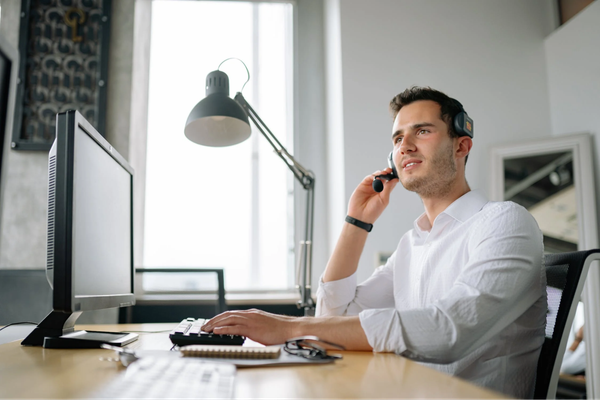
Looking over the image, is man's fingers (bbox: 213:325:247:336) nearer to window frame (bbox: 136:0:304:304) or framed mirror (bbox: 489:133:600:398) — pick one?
window frame (bbox: 136:0:304:304)

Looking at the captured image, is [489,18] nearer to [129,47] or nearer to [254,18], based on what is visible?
[254,18]

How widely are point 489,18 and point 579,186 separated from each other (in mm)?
1154

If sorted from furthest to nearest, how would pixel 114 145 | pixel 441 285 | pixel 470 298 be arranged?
1. pixel 114 145
2. pixel 441 285
3. pixel 470 298

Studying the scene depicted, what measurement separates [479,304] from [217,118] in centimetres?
118

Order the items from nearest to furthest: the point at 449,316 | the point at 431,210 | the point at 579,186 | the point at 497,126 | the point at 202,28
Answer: the point at 449,316 < the point at 431,210 < the point at 579,186 < the point at 497,126 < the point at 202,28

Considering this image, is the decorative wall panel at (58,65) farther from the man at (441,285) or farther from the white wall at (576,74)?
the white wall at (576,74)

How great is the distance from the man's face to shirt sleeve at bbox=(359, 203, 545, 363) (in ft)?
1.12

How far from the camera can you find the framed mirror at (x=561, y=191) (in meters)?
2.35

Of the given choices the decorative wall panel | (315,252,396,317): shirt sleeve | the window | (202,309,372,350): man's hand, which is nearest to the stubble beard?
(315,252,396,317): shirt sleeve

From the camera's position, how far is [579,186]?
2.53 metres

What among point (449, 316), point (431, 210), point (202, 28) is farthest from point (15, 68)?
point (202, 28)

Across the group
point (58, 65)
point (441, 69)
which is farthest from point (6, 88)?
point (441, 69)

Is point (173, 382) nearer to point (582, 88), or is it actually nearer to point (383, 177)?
point (383, 177)

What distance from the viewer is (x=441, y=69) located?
2.83m
